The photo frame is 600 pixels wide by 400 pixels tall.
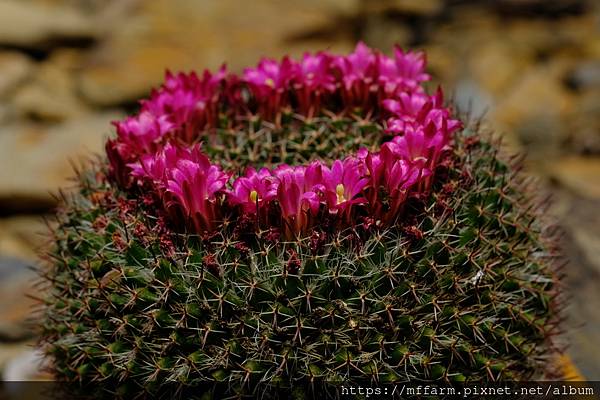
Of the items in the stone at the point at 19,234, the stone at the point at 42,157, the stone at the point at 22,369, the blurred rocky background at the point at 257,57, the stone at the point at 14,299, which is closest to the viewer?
the stone at the point at 22,369

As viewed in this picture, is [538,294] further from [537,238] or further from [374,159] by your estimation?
[374,159]

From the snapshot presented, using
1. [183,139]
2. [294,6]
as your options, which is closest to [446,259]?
[183,139]

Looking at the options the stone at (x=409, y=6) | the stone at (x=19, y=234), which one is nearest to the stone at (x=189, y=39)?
the stone at (x=409, y=6)

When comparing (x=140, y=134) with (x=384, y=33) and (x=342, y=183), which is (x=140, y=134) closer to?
(x=342, y=183)

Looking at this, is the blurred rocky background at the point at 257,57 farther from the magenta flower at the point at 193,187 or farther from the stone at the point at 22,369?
the magenta flower at the point at 193,187

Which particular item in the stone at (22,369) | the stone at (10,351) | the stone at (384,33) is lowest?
the stone at (10,351)

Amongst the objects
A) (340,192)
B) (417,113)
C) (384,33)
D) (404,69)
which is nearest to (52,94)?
(384,33)

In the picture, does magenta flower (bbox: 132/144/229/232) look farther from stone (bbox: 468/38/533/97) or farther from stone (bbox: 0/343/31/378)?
stone (bbox: 468/38/533/97)
